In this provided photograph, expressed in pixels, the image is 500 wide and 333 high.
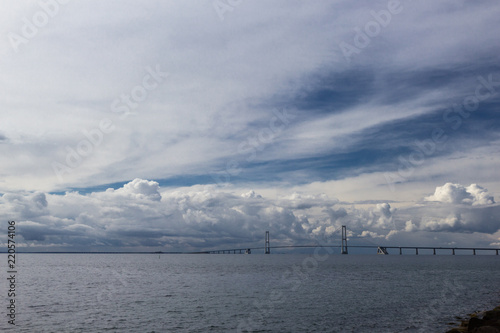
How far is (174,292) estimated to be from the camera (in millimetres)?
66938

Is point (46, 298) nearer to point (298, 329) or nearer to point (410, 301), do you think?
point (298, 329)

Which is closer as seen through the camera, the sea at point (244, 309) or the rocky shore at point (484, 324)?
the rocky shore at point (484, 324)

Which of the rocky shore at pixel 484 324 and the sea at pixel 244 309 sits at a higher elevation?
the rocky shore at pixel 484 324

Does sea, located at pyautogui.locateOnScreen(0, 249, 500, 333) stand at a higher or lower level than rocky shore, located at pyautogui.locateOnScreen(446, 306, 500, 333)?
lower

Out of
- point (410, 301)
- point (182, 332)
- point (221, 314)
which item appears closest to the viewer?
point (182, 332)

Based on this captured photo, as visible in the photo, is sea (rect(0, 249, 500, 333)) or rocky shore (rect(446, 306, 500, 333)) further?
sea (rect(0, 249, 500, 333))

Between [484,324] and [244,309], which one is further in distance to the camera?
[244,309]

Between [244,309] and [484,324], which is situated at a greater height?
[484,324]

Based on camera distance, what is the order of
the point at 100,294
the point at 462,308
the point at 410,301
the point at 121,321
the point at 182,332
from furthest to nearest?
the point at 100,294, the point at 410,301, the point at 462,308, the point at 121,321, the point at 182,332

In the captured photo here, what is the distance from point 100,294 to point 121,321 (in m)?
26.0

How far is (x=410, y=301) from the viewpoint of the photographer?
56.5 m

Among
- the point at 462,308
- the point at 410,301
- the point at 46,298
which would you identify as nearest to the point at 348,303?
the point at 410,301

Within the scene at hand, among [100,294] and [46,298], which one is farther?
[100,294]

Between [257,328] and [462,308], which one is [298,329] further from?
[462,308]
